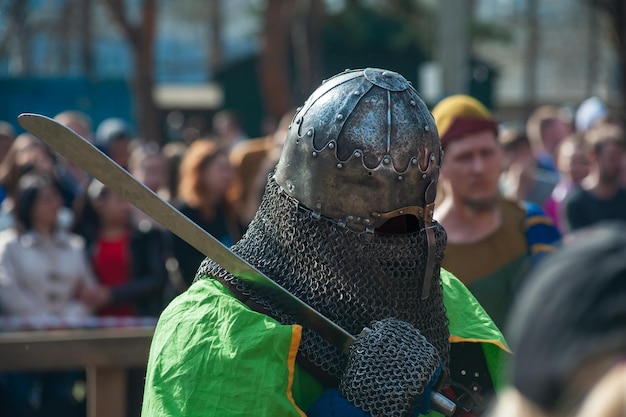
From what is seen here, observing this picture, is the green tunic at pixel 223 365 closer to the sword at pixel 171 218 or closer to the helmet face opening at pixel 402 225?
the sword at pixel 171 218

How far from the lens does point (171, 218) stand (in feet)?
9.02

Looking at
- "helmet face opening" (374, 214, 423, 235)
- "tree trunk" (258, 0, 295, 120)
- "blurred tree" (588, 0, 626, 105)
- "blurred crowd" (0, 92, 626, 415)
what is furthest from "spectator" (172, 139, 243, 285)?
"blurred tree" (588, 0, 626, 105)

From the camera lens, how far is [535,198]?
8797 millimetres

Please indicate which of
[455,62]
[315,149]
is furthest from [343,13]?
[315,149]

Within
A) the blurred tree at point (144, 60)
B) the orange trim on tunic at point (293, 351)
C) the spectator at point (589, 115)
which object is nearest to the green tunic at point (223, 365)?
the orange trim on tunic at point (293, 351)

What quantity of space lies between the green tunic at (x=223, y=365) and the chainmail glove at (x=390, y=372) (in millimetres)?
141

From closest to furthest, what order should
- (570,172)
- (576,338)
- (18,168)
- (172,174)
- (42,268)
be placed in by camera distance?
(576,338), (42,268), (18,168), (172,174), (570,172)

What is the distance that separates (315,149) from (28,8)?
32.3 m

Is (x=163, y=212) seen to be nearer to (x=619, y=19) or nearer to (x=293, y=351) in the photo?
(x=293, y=351)

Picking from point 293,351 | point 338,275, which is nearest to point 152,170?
point 338,275

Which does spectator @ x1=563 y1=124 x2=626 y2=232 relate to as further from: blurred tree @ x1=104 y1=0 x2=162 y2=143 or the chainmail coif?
blurred tree @ x1=104 y1=0 x2=162 y2=143

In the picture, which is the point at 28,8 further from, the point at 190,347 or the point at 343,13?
the point at 190,347

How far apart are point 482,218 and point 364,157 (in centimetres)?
214

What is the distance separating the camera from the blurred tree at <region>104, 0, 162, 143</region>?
66.9 feet
